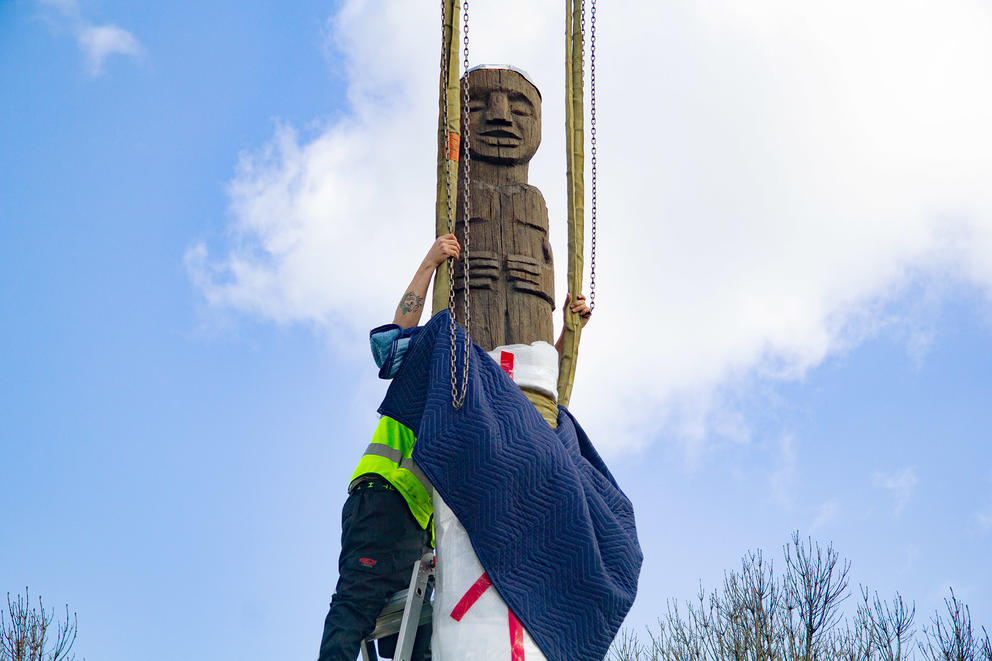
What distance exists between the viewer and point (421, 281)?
4.77 metres

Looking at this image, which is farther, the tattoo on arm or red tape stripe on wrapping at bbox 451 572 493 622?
the tattoo on arm

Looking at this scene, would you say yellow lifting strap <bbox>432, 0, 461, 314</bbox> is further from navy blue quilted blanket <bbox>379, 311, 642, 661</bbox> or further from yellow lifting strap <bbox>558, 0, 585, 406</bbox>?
yellow lifting strap <bbox>558, 0, 585, 406</bbox>

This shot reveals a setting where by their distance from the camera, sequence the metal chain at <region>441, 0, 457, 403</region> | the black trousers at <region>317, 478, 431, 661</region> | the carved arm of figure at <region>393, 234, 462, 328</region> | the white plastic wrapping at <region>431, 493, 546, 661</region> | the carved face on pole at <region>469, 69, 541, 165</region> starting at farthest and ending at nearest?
the carved face on pole at <region>469, 69, 541, 165</region> → the carved arm of figure at <region>393, 234, 462, 328</region> → the metal chain at <region>441, 0, 457, 403</region> → the black trousers at <region>317, 478, 431, 661</region> → the white plastic wrapping at <region>431, 493, 546, 661</region>

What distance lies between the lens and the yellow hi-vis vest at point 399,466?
15.3 ft

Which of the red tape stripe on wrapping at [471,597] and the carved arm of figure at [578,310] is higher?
the carved arm of figure at [578,310]

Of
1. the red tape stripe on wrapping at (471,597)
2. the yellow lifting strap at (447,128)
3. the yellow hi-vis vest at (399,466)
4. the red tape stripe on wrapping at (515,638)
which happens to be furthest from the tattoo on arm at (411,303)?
the red tape stripe on wrapping at (515,638)

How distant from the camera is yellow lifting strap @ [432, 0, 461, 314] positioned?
4.89 m

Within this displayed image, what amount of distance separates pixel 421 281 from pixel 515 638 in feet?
5.27

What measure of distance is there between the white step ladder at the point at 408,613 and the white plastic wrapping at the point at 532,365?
2.87 ft

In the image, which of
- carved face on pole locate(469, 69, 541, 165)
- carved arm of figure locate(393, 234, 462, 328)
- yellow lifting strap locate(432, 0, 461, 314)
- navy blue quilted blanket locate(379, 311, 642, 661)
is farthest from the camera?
carved face on pole locate(469, 69, 541, 165)

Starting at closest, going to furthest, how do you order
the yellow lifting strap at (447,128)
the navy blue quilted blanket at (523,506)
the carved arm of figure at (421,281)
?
the navy blue quilted blanket at (523,506)
the carved arm of figure at (421,281)
the yellow lifting strap at (447,128)

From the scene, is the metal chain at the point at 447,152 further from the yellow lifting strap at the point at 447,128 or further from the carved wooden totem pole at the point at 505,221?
the carved wooden totem pole at the point at 505,221

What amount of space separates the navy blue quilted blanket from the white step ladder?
429mm

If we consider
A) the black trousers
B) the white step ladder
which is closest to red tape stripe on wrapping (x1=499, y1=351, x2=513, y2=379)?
the black trousers
